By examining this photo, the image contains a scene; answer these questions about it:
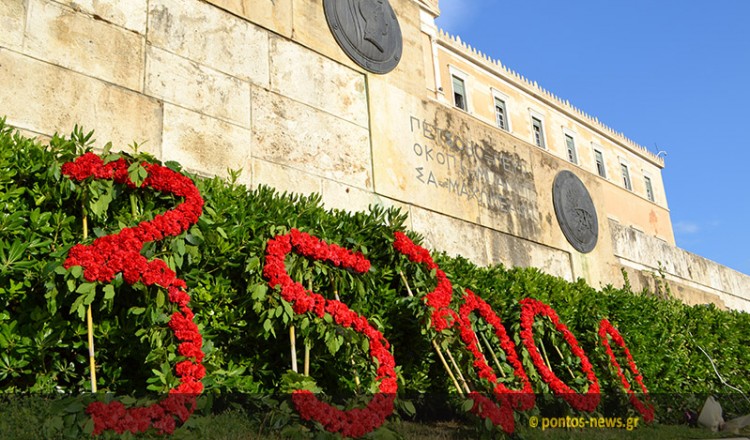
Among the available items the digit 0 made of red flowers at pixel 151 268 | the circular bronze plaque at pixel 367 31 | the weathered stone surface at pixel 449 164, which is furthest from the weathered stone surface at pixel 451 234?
the digit 0 made of red flowers at pixel 151 268

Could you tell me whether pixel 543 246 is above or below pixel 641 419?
above

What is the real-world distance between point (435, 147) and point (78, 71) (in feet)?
16.6

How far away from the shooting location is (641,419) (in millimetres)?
7914

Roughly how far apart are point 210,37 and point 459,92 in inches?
565

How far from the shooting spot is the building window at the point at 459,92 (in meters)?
20.5

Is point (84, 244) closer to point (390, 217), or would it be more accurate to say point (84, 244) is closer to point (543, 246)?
point (390, 217)

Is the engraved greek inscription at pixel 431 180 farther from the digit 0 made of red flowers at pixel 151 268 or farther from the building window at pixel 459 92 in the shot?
the building window at pixel 459 92

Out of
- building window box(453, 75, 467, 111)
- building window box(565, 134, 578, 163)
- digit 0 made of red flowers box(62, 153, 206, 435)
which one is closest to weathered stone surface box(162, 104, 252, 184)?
digit 0 made of red flowers box(62, 153, 206, 435)

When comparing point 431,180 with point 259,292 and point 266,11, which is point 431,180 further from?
point 259,292

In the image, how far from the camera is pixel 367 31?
29.8 ft

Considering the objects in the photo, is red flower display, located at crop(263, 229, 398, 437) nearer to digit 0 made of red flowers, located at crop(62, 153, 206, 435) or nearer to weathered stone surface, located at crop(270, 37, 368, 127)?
digit 0 made of red flowers, located at crop(62, 153, 206, 435)

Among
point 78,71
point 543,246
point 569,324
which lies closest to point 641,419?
point 569,324

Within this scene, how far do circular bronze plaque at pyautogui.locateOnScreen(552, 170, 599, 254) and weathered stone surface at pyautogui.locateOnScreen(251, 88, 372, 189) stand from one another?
15.8ft

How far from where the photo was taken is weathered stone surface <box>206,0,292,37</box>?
24.6 ft
